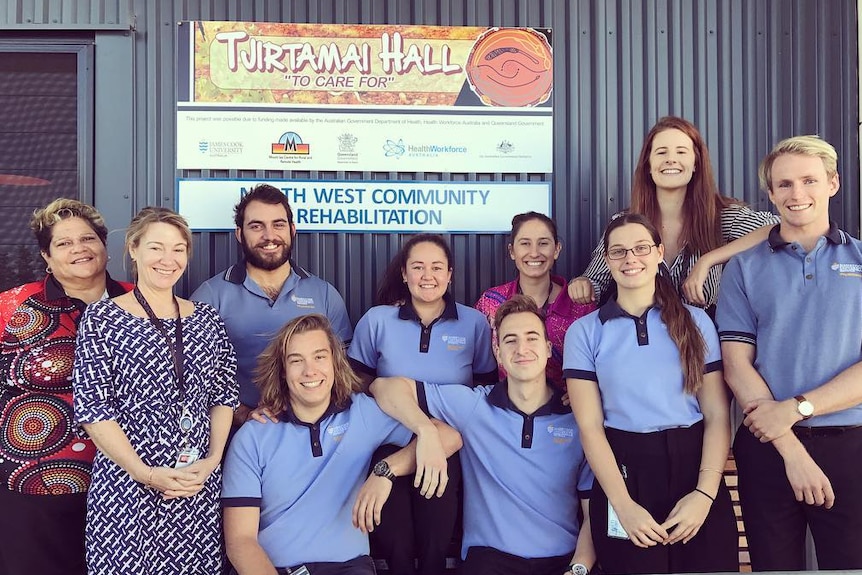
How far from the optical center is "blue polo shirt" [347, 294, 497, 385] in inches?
138

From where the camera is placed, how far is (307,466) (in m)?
3.06

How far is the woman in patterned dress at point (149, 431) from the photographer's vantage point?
2.83m

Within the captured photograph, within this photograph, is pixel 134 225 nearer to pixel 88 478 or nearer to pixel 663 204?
pixel 88 478

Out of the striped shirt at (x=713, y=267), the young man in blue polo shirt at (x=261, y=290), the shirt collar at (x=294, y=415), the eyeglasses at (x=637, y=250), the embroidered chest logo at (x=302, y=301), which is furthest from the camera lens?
the embroidered chest logo at (x=302, y=301)

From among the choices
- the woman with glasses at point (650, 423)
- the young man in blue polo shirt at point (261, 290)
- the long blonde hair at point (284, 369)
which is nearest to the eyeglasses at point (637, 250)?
the woman with glasses at point (650, 423)

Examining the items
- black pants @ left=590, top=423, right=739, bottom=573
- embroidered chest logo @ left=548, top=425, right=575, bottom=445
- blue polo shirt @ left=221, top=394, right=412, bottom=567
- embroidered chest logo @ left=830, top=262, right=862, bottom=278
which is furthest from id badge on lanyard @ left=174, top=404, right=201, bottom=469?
embroidered chest logo @ left=830, top=262, right=862, bottom=278

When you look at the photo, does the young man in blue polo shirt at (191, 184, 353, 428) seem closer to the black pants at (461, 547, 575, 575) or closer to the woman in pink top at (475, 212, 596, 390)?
the woman in pink top at (475, 212, 596, 390)

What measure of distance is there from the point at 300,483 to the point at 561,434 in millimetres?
1015

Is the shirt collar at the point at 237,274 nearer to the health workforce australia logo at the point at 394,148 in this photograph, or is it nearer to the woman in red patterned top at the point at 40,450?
the woman in red patterned top at the point at 40,450

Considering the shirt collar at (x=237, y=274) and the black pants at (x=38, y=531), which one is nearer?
the black pants at (x=38, y=531)

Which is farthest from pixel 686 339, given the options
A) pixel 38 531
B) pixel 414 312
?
pixel 38 531

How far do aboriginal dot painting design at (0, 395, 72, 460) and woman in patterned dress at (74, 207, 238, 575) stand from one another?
1.03 feet

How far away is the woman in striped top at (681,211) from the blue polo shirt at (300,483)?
47.1 inches

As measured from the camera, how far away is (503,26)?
4.52 m
